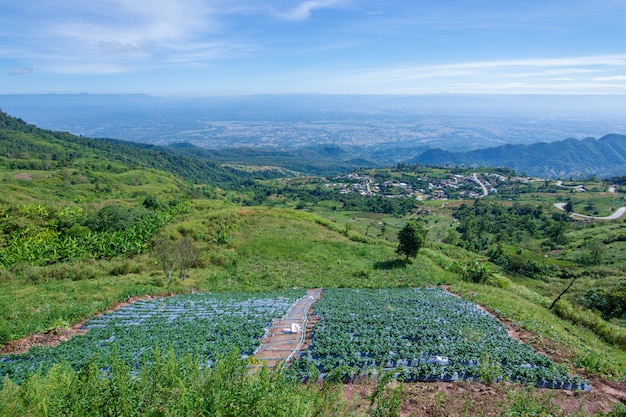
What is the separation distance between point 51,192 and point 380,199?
96265 mm

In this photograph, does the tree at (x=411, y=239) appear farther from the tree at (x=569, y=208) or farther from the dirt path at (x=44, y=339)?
the tree at (x=569, y=208)

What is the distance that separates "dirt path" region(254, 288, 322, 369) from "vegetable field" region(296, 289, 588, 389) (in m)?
0.53

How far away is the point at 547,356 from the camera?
10680mm

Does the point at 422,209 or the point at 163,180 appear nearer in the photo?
the point at 163,180

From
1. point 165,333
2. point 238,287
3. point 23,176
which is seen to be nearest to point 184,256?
point 238,287

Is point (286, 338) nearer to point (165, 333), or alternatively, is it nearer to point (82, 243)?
point (165, 333)

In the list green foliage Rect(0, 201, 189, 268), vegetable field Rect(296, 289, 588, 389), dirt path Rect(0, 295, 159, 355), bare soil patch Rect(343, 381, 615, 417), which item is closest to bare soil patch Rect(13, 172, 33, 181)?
green foliage Rect(0, 201, 189, 268)

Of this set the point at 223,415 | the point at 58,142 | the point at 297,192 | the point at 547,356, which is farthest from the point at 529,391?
the point at 58,142

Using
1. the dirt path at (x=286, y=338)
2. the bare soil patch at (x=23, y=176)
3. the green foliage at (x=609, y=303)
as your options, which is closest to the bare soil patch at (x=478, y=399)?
the dirt path at (x=286, y=338)

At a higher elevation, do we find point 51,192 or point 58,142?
point 58,142

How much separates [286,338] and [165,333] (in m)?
4.48

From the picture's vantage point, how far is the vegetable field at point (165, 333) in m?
9.77

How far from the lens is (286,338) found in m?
11.3

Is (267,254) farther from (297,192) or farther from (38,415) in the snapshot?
(297,192)
